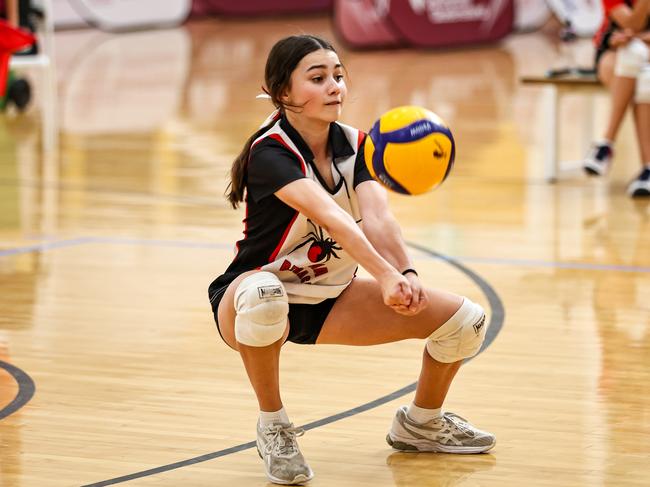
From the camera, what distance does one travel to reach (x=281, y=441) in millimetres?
2936

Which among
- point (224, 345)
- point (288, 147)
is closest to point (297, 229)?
point (288, 147)

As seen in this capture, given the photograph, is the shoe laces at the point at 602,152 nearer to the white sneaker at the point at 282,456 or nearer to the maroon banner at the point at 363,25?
the white sneaker at the point at 282,456

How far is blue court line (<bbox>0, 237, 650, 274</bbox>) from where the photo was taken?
5102 millimetres

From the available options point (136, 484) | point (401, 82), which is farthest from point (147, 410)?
point (401, 82)

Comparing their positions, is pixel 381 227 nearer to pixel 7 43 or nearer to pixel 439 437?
pixel 439 437

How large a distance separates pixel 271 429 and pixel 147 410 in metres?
0.59

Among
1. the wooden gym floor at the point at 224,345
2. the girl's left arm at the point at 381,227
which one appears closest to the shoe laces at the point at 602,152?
the wooden gym floor at the point at 224,345

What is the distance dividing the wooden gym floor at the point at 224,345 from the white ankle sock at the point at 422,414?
92 mm

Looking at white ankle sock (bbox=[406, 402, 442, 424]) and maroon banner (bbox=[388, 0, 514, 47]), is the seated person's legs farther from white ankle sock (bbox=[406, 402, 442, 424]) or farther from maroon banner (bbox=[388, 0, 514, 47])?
maroon banner (bbox=[388, 0, 514, 47])

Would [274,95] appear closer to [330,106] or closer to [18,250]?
[330,106]

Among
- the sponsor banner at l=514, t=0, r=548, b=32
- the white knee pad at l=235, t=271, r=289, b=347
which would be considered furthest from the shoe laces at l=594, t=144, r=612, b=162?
the sponsor banner at l=514, t=0, r=548, b=32

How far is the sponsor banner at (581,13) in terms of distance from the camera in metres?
15.1

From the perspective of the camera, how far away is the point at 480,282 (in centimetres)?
486

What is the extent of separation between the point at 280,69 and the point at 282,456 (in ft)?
2.86
